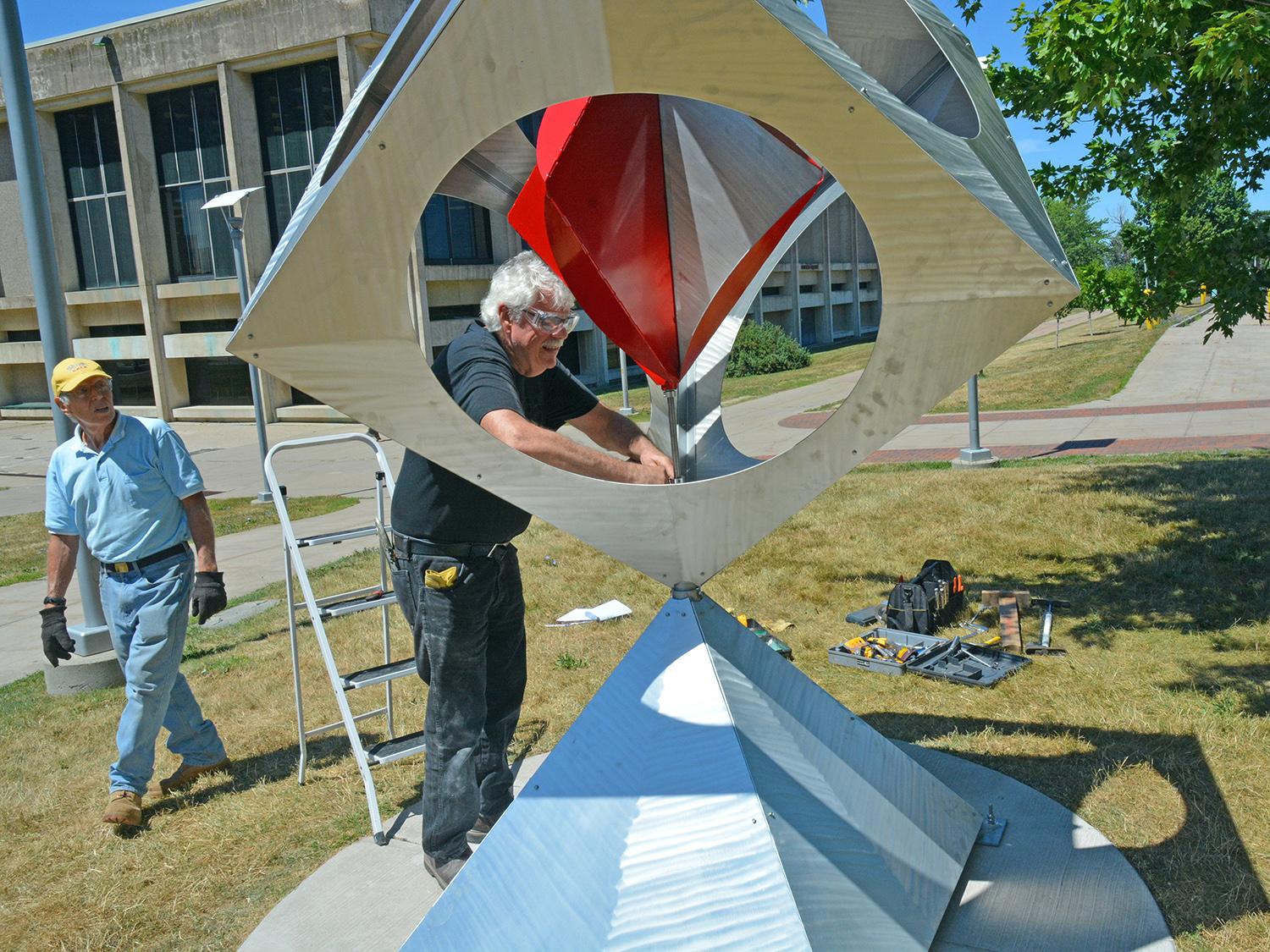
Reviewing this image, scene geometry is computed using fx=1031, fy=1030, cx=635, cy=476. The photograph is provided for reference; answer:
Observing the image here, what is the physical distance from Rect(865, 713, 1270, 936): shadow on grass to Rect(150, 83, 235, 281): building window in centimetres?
2439

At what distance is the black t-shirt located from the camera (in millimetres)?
3104

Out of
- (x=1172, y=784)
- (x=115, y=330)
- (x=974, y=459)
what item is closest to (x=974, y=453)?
(x=974, y=459)

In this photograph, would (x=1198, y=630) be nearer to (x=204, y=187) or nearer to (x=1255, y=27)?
(x=1255, y=27)

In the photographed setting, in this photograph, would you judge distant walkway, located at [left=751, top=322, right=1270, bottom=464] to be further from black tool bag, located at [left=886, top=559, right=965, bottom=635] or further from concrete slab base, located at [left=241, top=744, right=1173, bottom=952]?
concrete slab base, located at [left=241, top=744, right=1173, bottom=952]

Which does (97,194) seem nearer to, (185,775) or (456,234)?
(456,234)

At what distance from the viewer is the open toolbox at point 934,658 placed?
202 inches

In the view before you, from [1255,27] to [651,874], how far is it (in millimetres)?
4019

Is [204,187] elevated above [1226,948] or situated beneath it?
elevated above

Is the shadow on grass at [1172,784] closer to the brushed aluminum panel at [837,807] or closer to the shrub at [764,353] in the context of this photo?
the brushed aluminum panel at [837,807]

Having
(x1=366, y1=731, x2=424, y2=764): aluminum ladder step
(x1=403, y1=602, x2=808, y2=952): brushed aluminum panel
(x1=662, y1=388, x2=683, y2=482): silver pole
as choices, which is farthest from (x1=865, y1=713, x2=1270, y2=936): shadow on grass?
(x1=366, y1=731, x2=424, y2=764): aluminum ladder step

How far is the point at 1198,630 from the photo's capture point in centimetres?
554

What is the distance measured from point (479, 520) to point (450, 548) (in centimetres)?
14

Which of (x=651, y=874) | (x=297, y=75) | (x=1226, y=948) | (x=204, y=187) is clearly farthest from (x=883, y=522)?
(x=204, y=187)

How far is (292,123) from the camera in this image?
2414cm
